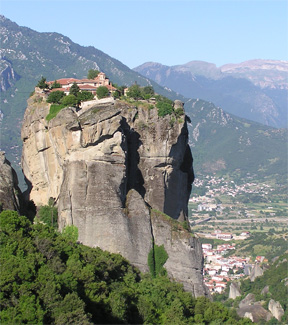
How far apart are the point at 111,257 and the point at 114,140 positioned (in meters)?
6.74

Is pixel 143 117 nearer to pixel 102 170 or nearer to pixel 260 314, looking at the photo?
pixel 102 170

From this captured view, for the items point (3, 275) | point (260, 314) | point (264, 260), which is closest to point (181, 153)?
point (3, 275)

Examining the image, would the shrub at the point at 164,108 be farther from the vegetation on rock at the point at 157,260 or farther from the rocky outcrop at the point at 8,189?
the rocky outcrop at the point at 8,189

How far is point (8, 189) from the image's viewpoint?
4238 cm

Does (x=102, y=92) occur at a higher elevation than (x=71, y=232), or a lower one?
higher

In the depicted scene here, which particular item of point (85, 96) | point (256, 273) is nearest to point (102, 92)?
point (85, 96)

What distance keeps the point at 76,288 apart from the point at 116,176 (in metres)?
12.3

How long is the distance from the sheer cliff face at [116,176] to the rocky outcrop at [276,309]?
3275 cm

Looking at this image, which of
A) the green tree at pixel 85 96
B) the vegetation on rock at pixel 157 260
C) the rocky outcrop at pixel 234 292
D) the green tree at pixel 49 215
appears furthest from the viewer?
the rocky outcrop at pixel 234 292

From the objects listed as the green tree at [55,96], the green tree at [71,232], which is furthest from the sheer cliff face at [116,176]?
the green tree at [55,96]

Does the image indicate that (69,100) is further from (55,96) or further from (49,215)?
(49,215)

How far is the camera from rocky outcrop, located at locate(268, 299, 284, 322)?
257ft

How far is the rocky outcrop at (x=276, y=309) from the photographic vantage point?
257 feet

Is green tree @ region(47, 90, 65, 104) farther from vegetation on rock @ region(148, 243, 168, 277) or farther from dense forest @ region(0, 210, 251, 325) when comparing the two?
vegetation on rock @ region(148, 243, 168, 277)
